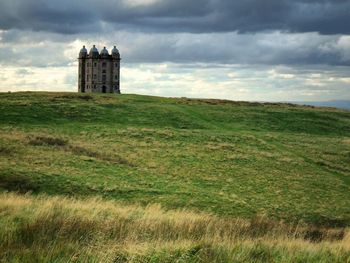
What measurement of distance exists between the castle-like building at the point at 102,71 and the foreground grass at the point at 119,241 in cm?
12542

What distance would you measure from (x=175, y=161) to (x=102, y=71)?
104m

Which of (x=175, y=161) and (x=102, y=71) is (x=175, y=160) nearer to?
(x=175, y=161)

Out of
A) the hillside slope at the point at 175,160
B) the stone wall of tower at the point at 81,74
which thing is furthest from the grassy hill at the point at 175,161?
the stone wall of tower at the point at 81,74

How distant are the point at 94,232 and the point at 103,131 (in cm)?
4004

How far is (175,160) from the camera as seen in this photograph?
1555 inches

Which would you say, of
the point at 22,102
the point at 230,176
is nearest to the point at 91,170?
the point at 230,176

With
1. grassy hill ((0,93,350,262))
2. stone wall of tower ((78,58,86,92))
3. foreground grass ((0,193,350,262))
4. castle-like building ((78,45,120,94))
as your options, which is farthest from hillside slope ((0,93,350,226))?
stone wall of tower ((78,58,86,92))

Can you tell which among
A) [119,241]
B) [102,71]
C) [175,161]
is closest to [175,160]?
[175,161]

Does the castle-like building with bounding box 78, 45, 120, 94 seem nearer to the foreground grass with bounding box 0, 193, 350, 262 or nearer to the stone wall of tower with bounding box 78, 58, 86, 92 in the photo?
the stone wall of tower with bounding box 78, 58, 86, 92

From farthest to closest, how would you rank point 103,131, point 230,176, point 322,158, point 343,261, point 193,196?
point 103,131
point 322,158
point 230,176
point 193,196
point 343,261

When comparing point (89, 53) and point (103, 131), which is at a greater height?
point (89, 53)

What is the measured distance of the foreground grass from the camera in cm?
925

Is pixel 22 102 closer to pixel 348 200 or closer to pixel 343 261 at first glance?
pixel 348 200

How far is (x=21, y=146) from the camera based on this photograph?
36.7 metres
